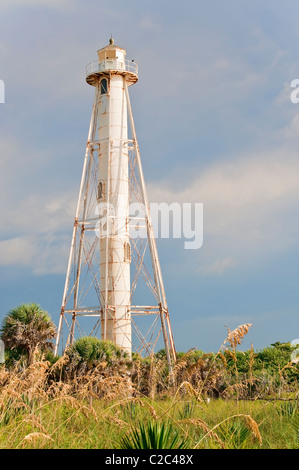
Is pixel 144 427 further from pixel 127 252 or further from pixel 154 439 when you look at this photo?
pixel 127 252

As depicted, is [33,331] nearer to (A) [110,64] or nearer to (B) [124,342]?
(B) [124,342]

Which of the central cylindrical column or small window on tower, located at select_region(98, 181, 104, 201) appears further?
small window on tower, located at select_region(98, 181, 104, 201)

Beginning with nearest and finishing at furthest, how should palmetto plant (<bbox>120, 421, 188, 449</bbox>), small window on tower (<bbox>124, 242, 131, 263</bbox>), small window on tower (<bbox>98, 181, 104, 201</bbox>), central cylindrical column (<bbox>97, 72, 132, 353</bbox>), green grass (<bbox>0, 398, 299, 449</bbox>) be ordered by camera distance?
palmetto plant (<bbox>120, 421, 188, 449</bbox>), green grass (<bbox>0, 398, 299, 449</bbox>), central cylindrical column (<bbox>97, 72, 132, 353</bbox>), small window on tower (<bbox>124, 242, 131, 263</bbox>), small window on tower (<bbox>98, 181, 104, 201</bbox>)

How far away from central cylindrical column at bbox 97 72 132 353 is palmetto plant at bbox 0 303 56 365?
334cm

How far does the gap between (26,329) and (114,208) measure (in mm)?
9044

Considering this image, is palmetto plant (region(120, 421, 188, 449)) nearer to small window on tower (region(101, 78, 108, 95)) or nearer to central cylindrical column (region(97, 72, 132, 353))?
central cylindrical column (region(97, 72, 132, 353))

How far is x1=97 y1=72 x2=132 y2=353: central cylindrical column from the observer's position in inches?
1423

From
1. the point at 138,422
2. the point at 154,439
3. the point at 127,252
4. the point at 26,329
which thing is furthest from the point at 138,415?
the point at 127,252

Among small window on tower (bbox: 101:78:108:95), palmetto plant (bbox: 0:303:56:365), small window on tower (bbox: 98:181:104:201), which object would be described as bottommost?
palmetto plant (bbox: 0:303:56:365)

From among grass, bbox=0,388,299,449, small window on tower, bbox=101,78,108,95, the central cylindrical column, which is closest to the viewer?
grass, bbox=0,388,299,449

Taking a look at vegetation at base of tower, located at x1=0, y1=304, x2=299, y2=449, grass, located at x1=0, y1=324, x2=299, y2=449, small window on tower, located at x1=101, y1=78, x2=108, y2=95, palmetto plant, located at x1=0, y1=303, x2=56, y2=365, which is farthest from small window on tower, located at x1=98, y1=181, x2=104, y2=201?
grass, located at x1=0, y1=324, x2=299, y2=449

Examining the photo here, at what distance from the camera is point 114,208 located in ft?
123

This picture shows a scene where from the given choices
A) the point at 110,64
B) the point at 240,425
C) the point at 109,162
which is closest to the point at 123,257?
the point at 109,162
